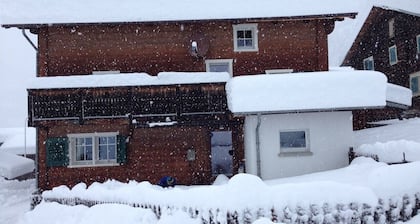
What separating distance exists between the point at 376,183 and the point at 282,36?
1041cm

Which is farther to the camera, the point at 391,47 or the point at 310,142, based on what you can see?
the point at 391,47

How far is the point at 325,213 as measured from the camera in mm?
7809

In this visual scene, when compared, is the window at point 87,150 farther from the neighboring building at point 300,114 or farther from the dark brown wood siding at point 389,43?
the dark brown wood siding at point 389,43

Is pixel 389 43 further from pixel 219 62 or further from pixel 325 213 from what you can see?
pixel 325 213

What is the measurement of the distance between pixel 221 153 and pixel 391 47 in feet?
48.6

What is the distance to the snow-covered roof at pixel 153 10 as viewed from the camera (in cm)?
1680

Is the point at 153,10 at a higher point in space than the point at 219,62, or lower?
higher

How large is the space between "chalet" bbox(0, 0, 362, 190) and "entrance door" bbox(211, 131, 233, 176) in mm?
38

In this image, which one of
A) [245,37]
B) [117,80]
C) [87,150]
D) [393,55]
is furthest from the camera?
[393,55]

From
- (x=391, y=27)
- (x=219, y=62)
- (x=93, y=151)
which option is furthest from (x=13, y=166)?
(x=391, y=27)

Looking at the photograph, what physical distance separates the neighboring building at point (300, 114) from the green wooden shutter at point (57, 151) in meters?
6.25

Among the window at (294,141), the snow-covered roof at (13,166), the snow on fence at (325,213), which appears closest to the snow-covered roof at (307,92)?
the window at (294,141)

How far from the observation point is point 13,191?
18984mm

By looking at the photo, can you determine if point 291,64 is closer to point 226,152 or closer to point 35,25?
point 226,152
